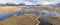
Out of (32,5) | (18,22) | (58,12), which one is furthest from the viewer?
(32,5)

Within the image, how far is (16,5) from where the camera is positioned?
3.52ft

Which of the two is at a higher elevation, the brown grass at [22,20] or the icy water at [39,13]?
the icy water at [39,13]

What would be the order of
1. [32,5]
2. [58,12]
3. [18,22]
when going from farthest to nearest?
1. [32,5]
2. [58,12]
3. [18,22]

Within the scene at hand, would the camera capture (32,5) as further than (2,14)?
Yes

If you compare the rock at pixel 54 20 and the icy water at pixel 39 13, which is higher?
the icy water at pixel 39 13

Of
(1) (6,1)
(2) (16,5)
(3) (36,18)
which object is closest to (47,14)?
(3) (36,18)

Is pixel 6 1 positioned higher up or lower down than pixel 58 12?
higher up

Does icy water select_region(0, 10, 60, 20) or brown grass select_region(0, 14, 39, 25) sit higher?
icy water select_region(0, 10, 60, 20)

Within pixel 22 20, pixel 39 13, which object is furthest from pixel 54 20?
pixel 22 20

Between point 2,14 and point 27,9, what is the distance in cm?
24

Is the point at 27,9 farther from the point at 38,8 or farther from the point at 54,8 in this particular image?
the point at 54,8

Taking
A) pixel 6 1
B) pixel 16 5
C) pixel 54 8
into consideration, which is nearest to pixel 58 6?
pixel 54 8

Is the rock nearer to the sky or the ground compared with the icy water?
nearer to the ground

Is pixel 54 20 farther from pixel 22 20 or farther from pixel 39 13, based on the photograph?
pixel 22 20
